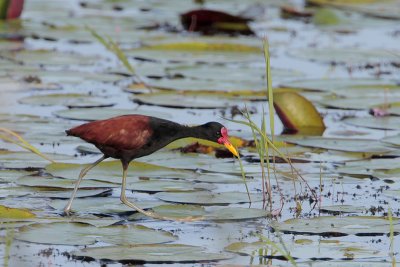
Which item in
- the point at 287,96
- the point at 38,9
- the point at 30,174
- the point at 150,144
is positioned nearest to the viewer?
the point at 150,144

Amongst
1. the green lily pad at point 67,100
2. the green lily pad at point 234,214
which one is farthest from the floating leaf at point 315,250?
the green lily pad at point 67,100

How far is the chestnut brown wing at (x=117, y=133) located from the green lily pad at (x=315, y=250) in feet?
3.05

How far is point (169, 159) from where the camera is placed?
7.24 meters

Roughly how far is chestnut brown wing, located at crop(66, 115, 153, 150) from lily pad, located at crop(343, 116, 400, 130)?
2.77 metres

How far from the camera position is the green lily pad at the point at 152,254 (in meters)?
5.04

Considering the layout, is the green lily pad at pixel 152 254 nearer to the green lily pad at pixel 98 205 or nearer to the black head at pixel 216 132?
the green lily pad at pixel 98 205

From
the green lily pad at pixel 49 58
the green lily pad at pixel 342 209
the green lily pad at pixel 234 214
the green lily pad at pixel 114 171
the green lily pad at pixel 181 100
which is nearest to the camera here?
the green lily pad at pixel 234 214

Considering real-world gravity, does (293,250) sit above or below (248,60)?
below

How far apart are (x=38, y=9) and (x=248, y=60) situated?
3778 millimetres

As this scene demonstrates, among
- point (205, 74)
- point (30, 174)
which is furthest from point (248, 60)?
point (30, 174)

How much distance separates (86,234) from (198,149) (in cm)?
223

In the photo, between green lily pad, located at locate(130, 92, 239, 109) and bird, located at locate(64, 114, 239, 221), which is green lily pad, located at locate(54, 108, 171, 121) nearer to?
green lily pad, located at locate(130, 92, 239, 109)

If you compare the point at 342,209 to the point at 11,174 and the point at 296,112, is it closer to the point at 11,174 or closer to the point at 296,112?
the point at 11,174

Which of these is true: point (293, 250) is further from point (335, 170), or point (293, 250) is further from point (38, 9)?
point (38, 9)
